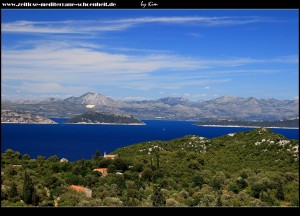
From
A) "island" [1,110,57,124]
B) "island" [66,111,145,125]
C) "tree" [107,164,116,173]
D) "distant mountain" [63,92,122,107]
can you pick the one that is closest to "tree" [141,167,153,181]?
"tree" [107,164,116,173]

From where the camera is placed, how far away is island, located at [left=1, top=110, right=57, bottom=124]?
77312mm

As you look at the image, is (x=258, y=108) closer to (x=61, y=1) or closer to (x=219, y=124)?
(x=219, y=124)

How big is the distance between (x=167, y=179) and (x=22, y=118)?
3268 inches

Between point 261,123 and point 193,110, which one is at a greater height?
point 193,110

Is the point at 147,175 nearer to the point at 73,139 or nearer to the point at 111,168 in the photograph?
the point at 111,168

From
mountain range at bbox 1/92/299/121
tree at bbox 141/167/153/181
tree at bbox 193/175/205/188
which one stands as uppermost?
mountain range at bbox 1/92/299/121

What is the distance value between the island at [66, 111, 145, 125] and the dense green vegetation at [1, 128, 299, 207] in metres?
86.4

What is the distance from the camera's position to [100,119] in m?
114

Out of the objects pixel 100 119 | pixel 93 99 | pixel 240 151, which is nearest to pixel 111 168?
pixel 240 151

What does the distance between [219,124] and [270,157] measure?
99.5 meters

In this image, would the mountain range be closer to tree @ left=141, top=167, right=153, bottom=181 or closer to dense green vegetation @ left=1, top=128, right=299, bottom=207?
dense green vegetation @ left=1, top=128, right=299, bottom=207

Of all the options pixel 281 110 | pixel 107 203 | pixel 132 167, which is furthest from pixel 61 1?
pixel 281 110

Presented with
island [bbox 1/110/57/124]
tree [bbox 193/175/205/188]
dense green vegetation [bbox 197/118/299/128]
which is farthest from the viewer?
dense green vegetation [bbox 197/118/299/128]

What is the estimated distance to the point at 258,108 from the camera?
17625cm
